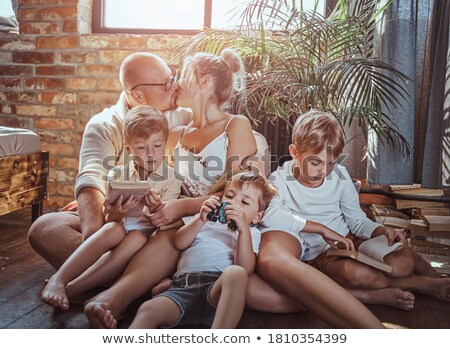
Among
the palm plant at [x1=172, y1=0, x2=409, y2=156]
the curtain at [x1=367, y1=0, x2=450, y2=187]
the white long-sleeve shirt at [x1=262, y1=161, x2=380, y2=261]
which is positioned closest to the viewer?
the white long-sleeve shirt at [x1=262, y1=161, x2=380, y2=261]

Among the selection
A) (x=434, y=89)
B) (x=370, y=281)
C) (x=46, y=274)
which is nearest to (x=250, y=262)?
(x=370, y=281)

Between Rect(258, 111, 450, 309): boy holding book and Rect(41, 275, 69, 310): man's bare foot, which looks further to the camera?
Rect(258, 111, 450, 309): boy holding book

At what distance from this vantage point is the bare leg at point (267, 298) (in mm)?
1657

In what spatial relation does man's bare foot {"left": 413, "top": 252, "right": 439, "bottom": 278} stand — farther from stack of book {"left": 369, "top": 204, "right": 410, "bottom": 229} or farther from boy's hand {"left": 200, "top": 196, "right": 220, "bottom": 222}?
boy's hand {"left": 200, "top": 196, "right": 220, "bottom": 222}

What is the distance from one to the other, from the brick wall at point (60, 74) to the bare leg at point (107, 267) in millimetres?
1774

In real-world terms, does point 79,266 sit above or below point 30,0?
below

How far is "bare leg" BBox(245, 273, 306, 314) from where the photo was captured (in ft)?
5.44

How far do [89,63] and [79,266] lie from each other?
195 cm

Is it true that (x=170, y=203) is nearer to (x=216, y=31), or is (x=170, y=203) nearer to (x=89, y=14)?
(x=216, y=31)

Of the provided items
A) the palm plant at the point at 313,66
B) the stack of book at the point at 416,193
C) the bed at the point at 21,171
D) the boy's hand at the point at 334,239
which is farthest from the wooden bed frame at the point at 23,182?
the stack of book at the point at 416,193

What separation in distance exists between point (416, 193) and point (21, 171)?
1.95 metres

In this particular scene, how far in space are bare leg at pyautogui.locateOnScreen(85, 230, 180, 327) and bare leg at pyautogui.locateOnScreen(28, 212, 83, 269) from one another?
12.3 inches

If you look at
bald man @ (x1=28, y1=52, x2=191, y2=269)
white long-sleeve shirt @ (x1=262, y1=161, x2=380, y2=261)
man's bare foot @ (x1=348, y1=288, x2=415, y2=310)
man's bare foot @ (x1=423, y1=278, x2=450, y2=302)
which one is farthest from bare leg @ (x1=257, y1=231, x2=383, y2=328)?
bald man @ (x1=28, y1=52, x2=191, y2=269)

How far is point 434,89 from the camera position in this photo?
2.73 metres
